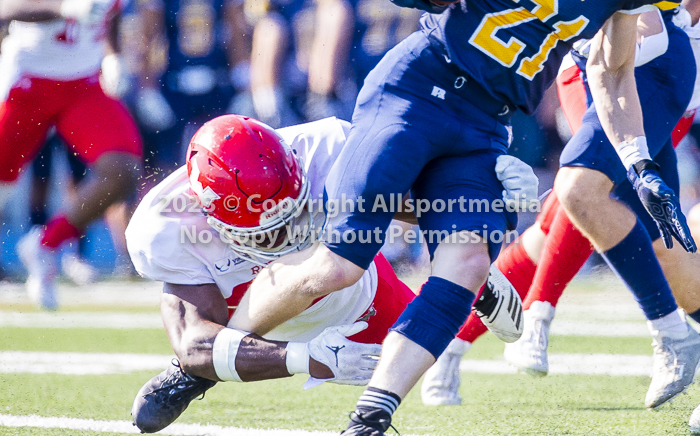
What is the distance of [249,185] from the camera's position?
2195mm

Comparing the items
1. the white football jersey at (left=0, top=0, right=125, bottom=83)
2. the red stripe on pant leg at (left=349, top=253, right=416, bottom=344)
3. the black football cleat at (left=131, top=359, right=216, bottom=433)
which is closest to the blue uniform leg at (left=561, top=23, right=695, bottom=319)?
the red stripe on pant leg at (left=349, top=253, right=416, bottom=344)

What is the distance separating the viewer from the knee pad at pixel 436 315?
1866 mm

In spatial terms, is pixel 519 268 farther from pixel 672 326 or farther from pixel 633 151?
pixel 633 151

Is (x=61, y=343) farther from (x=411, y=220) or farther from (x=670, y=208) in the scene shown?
(x=670, y=208)

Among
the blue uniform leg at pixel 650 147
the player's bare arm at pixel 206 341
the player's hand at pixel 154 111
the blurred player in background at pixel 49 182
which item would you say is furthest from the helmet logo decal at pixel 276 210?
the blurred player in background at pixel 49 182

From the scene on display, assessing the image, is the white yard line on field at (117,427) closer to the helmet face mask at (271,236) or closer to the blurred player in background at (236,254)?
the blurred player in background at (236,254)

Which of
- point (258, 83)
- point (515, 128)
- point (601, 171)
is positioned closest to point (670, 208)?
point (601, 171)

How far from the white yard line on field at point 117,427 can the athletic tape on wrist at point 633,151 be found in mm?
1137

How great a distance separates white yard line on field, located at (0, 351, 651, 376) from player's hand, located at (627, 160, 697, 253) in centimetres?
109

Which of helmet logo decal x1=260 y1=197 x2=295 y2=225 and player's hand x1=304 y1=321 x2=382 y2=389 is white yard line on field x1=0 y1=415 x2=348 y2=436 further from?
helmet logo decal x1=260 y1=197 x2=295 y2=225

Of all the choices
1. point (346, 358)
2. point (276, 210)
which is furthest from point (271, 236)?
point (346, 358)

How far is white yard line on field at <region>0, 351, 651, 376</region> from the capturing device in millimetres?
3277

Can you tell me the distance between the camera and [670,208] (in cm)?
219

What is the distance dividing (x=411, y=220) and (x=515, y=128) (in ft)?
9.81
